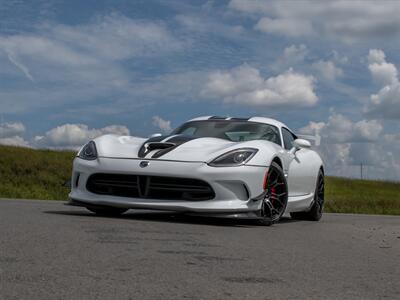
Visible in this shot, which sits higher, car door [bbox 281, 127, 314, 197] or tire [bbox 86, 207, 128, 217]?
car door [bbox 281, 127, 314, 197]

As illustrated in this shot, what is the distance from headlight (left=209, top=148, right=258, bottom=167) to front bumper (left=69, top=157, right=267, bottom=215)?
56mm

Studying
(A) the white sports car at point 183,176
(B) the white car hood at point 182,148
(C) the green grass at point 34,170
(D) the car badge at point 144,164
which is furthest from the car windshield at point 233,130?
(C) the green grass at point 34,170

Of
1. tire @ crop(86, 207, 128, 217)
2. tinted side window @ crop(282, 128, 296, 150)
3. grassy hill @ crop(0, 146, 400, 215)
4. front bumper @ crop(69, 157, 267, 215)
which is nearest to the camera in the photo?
front bumper @ crop(69, 157, 267, 215)

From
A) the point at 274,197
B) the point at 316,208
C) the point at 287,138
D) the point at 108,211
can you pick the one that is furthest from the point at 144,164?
the point at 316,208

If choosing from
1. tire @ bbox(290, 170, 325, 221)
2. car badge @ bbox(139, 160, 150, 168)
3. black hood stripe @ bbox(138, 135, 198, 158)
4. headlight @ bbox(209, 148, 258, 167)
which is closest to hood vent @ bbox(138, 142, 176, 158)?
black hood stripe @ bbox(138, 135, 198, 158)

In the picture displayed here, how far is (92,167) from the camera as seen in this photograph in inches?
299

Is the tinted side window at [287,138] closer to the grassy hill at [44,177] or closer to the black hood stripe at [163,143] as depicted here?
the black hood stripe at [163,143]

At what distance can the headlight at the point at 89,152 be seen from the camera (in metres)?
7.70

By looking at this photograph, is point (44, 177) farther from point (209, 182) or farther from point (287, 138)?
→ point (209, 182)

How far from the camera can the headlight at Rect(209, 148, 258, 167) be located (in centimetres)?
729

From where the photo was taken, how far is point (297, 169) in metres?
9.02

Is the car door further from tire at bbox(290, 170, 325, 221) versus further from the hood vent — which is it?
the hood vent

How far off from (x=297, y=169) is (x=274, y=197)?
3.95ft

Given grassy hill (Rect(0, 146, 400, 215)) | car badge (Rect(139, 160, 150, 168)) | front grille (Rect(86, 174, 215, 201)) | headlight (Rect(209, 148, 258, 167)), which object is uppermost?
headlight (Rect(209, 148, 258, 167))
